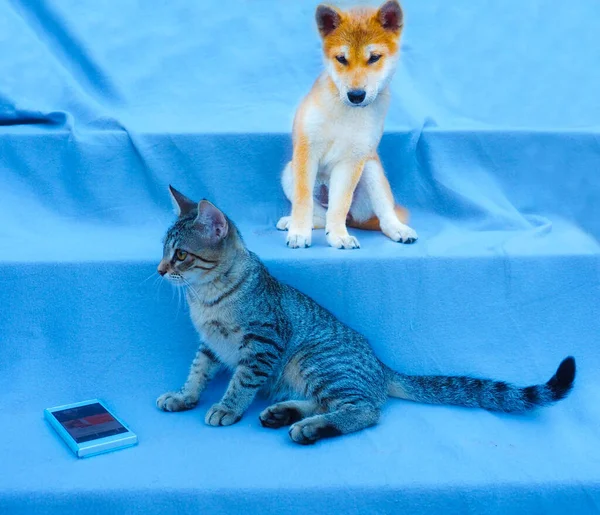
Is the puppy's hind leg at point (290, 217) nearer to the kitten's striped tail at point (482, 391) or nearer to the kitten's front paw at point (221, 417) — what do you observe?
the kitten's striped tail at point (482, 391)

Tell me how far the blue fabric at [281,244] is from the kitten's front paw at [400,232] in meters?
0.04

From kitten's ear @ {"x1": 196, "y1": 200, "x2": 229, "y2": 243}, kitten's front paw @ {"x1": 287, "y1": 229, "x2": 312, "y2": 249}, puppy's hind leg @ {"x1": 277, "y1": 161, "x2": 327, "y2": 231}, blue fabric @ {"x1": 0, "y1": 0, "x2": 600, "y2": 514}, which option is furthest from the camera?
puppy's hind leg @ {"x1": 277, "y1": 161, "x2": 327, "y2": 231}

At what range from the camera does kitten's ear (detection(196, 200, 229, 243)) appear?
133 cm

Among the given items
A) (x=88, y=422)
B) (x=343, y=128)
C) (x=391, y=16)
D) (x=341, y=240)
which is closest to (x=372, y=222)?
(x=341, y=240)

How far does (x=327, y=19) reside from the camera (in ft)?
5.04

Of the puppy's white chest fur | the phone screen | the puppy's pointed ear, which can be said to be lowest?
the phone screen

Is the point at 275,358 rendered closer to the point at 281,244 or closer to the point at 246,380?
the point at 246,380

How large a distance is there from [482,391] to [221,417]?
59 centimetres

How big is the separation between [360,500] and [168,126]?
1.24m

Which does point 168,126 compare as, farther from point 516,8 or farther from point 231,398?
point 516,8

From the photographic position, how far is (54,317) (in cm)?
155

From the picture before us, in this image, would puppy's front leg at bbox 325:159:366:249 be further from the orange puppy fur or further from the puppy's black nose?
the puppy's black nose

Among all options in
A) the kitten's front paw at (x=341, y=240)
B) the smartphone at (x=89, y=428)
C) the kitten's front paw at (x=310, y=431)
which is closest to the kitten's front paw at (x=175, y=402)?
the smartphone at (x=89, y=428)

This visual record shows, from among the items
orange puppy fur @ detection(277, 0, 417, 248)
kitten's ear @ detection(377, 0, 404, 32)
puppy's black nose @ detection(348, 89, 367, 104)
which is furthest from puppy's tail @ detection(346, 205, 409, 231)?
kitten's ear @ detection(377, 0, 404, 32)
